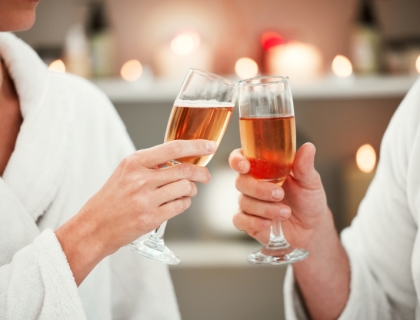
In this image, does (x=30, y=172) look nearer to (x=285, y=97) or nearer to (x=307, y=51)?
(x=285, y=97)

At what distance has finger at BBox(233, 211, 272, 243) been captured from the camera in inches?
40.9

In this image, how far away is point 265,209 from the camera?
3.30 feet

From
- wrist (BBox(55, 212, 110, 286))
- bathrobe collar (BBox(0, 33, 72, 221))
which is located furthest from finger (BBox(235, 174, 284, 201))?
bathrobe collar (BBox(0, 33, 72, 221))

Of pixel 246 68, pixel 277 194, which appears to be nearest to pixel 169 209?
pixel 277 194

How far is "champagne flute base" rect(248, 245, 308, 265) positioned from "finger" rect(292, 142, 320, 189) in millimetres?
139

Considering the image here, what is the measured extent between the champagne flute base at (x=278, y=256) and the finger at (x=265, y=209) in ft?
0.22

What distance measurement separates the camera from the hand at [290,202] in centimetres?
98

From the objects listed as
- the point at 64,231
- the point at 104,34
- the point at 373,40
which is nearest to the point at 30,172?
the point at 64,231

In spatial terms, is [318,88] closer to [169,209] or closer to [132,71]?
[132,71]

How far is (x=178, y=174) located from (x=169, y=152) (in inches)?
2.0

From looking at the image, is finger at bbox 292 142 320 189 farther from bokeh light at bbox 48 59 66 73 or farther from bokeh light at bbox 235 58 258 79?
bokeh light at bbox 48 59 66 73

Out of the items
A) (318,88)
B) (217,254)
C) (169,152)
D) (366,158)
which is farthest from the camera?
(366,158)

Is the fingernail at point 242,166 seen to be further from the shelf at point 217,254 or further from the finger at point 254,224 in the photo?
the shelf at point 217,254

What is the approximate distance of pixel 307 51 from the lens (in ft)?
6.41
